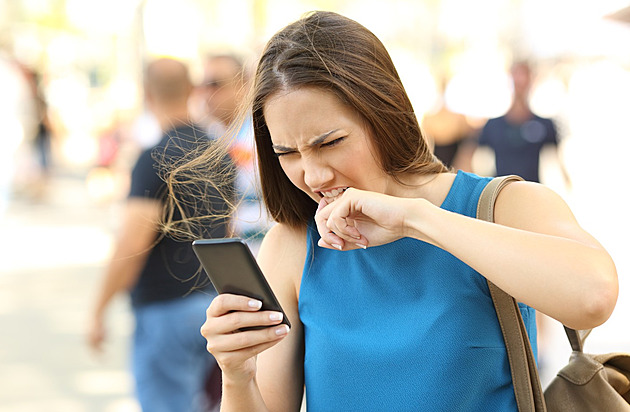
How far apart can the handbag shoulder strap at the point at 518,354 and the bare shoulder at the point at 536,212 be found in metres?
0.15

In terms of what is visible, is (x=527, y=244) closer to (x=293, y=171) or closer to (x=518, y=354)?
(x=518, y=354)

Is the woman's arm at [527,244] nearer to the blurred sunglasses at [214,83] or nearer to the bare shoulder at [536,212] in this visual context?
the bare shoulder at [536,212]

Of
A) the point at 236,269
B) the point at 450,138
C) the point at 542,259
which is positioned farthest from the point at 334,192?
the point at 450,138

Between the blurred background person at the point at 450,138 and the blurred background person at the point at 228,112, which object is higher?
the blurred background person at the point at 228,112

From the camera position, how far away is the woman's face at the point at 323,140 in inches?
69.5

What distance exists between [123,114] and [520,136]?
1067cm

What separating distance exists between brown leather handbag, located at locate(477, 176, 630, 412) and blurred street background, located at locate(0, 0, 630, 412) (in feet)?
2.51

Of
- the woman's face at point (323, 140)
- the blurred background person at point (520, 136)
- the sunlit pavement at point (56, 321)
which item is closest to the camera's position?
the woman's face at point (323, 140)

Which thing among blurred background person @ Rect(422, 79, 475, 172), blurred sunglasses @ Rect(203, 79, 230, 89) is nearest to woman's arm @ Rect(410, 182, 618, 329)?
blurred sunglasses @ Rect(203, 79, 230, 89)

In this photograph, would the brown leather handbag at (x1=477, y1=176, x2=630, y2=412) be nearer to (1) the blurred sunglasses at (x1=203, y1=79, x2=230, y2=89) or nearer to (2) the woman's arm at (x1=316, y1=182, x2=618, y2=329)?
(2) the woman's arm at (x1=316, y1=182, x2=618, y2=329)

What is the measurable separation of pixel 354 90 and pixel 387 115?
11cm

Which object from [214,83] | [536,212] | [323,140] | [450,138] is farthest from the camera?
[450,138]

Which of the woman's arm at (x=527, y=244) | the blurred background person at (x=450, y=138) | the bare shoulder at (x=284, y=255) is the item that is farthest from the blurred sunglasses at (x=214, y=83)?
the woman's arm at (x=527, y=244)

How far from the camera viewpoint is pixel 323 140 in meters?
1.76
